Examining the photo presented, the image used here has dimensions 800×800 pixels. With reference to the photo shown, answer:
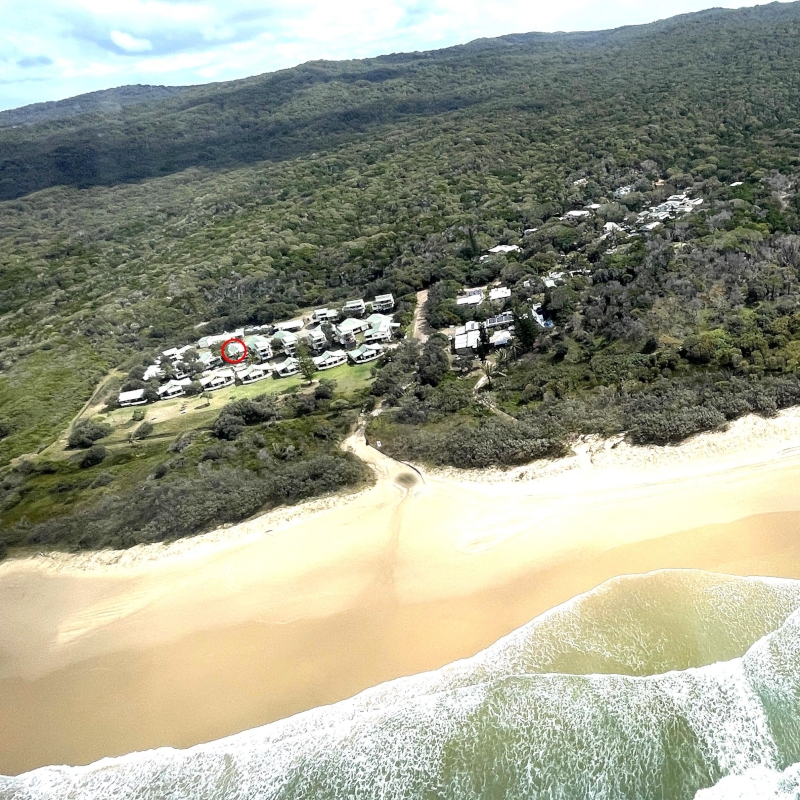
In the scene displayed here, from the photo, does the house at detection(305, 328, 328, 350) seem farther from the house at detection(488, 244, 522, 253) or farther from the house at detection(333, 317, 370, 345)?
the house at detection(488, 244, 522, 253)

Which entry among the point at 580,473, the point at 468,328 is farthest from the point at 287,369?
the point at 580,473

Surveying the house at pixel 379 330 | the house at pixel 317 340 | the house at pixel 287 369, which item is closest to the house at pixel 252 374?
the house at pixel 287 369

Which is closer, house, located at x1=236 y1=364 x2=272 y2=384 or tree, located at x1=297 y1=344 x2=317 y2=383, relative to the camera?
tree, located at x1=297 y1=344 x2=317 y2=383

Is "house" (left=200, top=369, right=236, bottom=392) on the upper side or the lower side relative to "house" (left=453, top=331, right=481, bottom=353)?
lower

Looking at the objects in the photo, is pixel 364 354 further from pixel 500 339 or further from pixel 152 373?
pixel 152 373

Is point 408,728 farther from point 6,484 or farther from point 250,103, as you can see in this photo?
point 250,103

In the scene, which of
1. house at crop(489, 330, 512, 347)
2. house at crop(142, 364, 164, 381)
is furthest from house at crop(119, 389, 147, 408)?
house at crop(489, 330, 512, 347)

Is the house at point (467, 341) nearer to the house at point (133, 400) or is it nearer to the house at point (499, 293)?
the house at point (499, 293)
